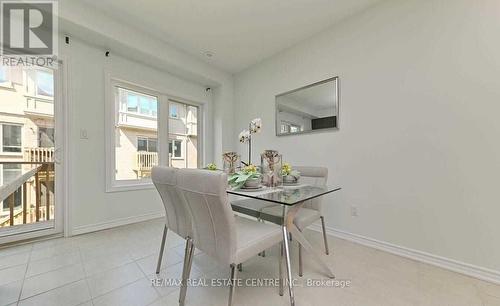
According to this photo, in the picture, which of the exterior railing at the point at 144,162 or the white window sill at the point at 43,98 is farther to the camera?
the exterior railing at the point at 144,162

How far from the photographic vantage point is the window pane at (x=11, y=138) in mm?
2150

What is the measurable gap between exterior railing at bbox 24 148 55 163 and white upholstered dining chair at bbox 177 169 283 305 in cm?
224

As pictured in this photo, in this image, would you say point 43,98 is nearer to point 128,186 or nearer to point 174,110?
point 128,186

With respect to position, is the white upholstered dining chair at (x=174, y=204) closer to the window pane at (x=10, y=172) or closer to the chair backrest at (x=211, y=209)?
the chair backrest at (x=211, y=209)

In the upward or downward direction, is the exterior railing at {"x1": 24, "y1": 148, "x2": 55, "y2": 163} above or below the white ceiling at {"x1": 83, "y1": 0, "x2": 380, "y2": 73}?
below

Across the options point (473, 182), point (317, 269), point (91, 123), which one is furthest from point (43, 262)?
point (473, 182)

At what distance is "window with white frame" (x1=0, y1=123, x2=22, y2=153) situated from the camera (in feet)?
7.02

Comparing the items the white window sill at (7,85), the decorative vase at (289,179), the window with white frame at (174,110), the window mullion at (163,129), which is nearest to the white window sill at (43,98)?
the white window sill at (7,85)

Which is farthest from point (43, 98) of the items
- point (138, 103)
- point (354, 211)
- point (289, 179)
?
point (354, 211)

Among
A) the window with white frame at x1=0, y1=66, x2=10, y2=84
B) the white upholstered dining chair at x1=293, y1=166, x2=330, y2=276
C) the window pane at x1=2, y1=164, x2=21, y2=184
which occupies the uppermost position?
the window with white frame at x1=0, y1=66, x2=10, y2=84

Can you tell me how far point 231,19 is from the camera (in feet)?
7.91

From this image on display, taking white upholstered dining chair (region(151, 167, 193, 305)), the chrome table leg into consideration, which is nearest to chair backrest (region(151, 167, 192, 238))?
white upholstered dining chair (region(151, 167, 193, 305))

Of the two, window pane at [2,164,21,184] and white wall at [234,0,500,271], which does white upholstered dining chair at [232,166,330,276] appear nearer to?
white wall at [234,0,500,271]

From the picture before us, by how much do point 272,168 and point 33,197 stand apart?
2891mm
